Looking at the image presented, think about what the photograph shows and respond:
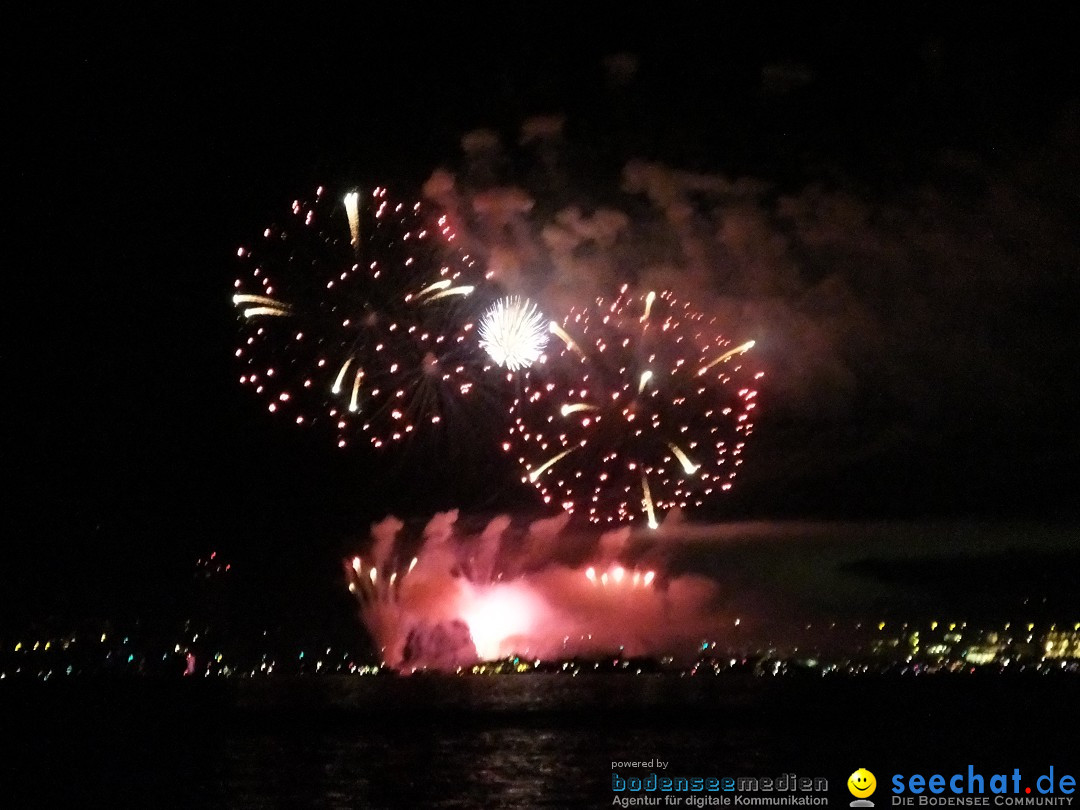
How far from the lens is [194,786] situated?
22.2 meters

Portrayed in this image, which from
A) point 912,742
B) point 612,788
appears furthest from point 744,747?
point 612,788

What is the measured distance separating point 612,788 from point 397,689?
1942 inches

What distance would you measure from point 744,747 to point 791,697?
25754 millimetres

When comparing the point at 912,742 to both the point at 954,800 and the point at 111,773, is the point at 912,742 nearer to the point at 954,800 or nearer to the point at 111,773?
the point at 954,800

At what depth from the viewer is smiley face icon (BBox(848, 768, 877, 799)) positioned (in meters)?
18.5

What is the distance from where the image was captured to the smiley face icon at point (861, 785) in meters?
18.5

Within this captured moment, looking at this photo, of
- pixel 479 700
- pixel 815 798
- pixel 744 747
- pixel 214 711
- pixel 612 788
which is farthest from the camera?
pixel 479 700

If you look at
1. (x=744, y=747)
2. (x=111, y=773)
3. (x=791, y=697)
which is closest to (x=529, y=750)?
(x=744, y=747)

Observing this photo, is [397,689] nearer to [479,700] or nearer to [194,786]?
[479,700]

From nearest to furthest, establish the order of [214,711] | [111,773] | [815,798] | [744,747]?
[815,798] < [111,773] < [744,747] < [214,711]

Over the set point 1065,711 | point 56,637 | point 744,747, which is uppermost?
point 56,637

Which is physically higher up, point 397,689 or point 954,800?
point 397,689

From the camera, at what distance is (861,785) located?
18.8 meters

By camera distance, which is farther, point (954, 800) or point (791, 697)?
point (791, 697)
